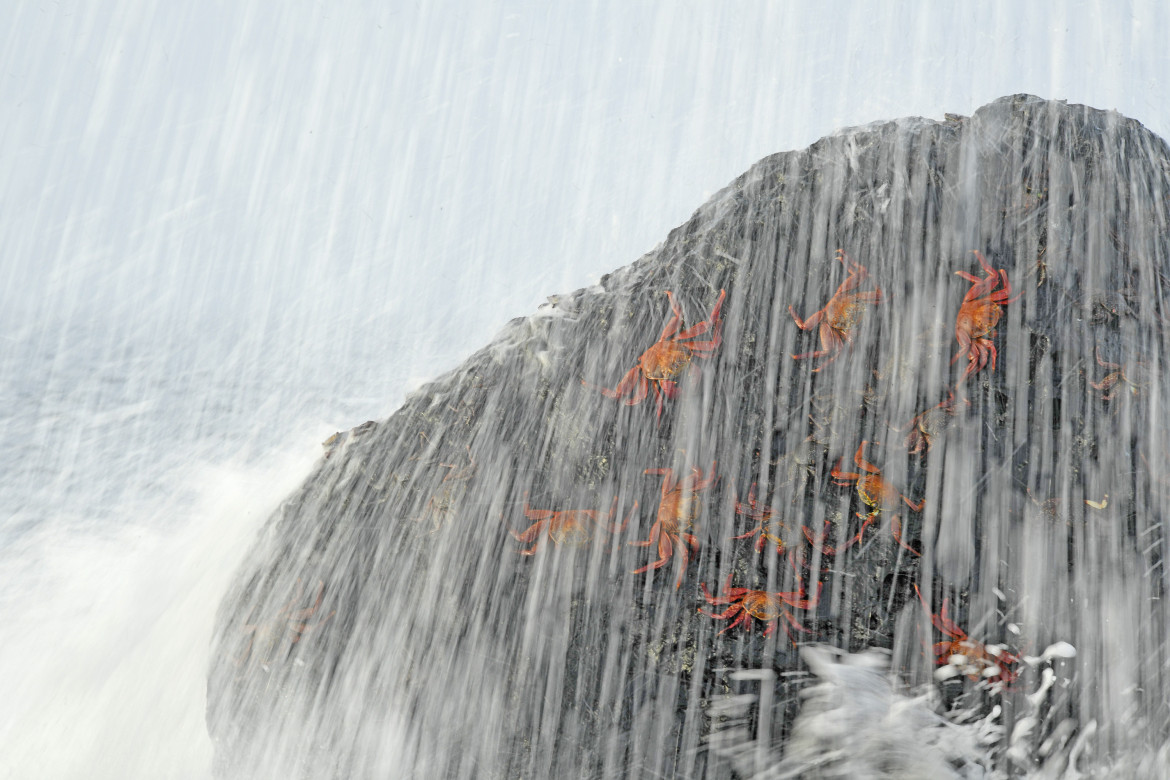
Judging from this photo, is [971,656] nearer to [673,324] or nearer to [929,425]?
[929,425]

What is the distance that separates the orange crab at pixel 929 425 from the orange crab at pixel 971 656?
0.51 metres

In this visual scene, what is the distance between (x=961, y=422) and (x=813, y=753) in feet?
3.93

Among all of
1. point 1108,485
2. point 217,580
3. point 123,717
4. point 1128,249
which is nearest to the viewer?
point 1108,485

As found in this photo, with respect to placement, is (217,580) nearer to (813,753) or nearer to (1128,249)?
(813,753)

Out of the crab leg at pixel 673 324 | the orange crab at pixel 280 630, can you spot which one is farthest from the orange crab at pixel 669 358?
the orange crab at pixel 280 630

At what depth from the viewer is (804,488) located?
99.6 inches

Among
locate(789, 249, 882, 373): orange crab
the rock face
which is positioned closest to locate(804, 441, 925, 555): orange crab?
the rock face

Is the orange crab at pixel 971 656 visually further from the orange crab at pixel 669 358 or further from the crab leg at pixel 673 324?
the crab leg at pixel 673 324

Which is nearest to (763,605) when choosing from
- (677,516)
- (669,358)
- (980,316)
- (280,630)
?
(677,516)

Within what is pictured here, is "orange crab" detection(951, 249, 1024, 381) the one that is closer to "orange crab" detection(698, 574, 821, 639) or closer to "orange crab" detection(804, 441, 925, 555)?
"orange crab" detection(804, 441, 925, 555)

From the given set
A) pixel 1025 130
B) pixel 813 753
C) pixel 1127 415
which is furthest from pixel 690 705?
pixel 1025 130

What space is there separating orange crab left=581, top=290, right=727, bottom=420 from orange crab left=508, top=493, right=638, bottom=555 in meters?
0.43

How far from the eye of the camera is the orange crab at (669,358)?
110 inches

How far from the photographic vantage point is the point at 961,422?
246 centimetres
